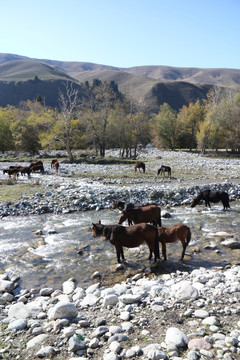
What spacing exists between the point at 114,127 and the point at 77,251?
1432 inches

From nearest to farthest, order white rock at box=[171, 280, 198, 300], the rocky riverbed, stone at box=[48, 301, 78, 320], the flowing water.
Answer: the rocky riverbed
stone at box=[48, 301, 78, 320]
white rock at box=[171, 280, 198, 300]
the flowing water

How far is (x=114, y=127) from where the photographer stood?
43812 millimetres

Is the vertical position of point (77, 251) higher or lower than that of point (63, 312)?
lower

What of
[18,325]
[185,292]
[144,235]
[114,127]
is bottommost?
[18,325]

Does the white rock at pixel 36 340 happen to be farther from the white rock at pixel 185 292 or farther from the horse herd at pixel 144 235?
the horse herd at pixel 144 235

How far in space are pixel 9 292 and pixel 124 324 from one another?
3489 mm

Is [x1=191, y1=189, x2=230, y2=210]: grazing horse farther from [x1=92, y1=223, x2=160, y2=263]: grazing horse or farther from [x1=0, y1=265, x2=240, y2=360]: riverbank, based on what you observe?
[x1=0, y1=265, x2=240, y2=360]: riverbank

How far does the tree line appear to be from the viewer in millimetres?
39719

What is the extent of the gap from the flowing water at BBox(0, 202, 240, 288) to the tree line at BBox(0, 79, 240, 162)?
24.6 m

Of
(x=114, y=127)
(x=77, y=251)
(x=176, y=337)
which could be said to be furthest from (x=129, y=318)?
(x=114, y=127)

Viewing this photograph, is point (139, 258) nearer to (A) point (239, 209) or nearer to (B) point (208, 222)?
(B) point (208, 222)

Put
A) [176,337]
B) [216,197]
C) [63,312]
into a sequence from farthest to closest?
[216,197]
[63,312]
[176,337]

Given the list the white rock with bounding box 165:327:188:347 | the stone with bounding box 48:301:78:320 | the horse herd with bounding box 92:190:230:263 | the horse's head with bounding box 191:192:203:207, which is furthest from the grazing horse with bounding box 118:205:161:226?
the white rock with bounding box 165:327:188:347

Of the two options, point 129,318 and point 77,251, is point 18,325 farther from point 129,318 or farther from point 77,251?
point 77,251
